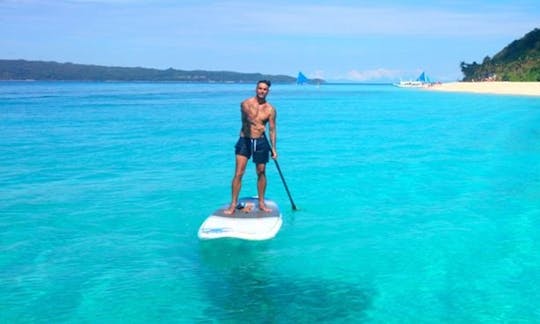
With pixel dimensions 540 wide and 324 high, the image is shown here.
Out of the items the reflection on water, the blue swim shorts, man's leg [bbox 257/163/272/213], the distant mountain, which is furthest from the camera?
the distant mountain

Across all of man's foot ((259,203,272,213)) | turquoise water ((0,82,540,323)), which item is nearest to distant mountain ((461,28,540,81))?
turquoise water ((0,82,540,323))

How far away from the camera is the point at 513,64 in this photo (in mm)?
120938

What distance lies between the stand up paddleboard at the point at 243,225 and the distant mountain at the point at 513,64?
101m

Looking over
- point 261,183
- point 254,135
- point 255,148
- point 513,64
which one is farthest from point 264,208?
point 513,64

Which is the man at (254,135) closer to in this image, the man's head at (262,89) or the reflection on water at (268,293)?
the man's head at (262,89)

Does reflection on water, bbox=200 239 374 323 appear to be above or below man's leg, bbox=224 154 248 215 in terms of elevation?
below

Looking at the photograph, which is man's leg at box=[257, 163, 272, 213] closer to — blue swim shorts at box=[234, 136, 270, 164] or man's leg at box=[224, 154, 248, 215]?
blue swim shorts at box=[234, 136, 270, 164]

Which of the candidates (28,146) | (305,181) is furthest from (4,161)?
(305,181)

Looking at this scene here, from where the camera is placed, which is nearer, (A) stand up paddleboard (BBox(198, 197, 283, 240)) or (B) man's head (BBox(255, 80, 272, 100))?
(A) stand up paddleboard (BBox(198, 197, 283, 240))

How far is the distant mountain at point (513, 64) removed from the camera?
358 ft

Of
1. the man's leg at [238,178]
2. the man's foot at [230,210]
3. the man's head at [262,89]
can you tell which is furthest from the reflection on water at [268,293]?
the man's head at [262,89]

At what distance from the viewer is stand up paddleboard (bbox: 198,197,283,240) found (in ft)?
33.1

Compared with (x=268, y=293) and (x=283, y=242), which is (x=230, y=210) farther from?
(x=268, y=293)

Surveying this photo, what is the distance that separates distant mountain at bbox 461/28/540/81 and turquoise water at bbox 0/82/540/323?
94504 millimetres
